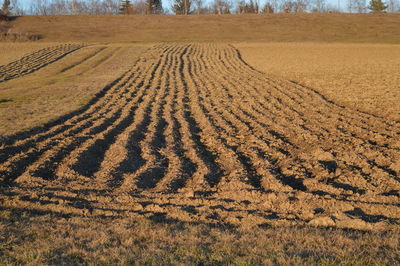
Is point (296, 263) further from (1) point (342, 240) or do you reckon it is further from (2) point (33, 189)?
(2) point (33, 189)

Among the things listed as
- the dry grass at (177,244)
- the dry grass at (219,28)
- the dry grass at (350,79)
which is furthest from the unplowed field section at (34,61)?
the dry grass at (177,244)

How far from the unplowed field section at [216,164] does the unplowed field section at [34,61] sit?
14320 mm

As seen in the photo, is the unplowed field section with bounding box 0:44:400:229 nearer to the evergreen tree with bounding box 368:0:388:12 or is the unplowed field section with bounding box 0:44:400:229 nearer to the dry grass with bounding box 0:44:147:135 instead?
the dry grass with bounding box 0:44:147:135

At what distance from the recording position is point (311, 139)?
9367 millimetres

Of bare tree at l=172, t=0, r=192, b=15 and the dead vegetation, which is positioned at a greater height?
bare tree at l=172, t=0, r=192, b=15

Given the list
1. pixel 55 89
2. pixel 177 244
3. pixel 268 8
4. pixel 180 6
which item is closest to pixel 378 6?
pixel 268 8

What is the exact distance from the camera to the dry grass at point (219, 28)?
184 ft

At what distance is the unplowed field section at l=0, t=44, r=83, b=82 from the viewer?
2543 cm

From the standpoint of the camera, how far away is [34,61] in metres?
31.0

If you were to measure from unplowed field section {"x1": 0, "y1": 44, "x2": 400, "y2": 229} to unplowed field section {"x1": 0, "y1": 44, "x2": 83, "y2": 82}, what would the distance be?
14320 millimetres

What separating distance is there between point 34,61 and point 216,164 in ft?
92.3

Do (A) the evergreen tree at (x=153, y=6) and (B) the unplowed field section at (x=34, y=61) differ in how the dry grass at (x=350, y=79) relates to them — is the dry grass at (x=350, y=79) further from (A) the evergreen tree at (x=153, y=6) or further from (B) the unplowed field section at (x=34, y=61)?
(A) the evergreen tree at (x=153, y=6)

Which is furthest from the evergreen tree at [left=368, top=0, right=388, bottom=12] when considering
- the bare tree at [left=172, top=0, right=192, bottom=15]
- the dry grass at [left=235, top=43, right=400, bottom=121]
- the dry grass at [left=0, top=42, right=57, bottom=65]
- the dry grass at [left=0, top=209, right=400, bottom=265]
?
the dry grass at [left=0, top=209, right=400, bottom=265]

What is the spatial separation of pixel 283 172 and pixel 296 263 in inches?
142
